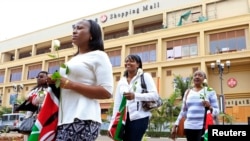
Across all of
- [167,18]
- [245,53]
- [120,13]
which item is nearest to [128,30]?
[120,13]

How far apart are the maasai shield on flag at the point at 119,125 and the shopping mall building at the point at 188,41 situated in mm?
18140

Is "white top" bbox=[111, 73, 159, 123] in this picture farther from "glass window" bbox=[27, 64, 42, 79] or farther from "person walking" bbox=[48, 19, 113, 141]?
"glass window" bbox=[27, 64, 42, 79]

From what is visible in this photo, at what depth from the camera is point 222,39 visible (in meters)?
23.6

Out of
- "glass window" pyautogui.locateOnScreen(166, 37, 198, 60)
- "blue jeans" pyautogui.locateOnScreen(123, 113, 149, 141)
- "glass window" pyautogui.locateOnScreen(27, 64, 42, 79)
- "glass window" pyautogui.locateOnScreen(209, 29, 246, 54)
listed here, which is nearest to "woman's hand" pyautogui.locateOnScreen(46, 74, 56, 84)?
"blue jeans" pyautogui.locateOnScreen(123, 113, 149, 141)

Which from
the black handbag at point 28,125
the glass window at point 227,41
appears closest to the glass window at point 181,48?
the glass window at point 227,41

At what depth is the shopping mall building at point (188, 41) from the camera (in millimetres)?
22828

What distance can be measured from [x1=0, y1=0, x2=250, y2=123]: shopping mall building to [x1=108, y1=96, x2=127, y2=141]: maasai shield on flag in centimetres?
1814

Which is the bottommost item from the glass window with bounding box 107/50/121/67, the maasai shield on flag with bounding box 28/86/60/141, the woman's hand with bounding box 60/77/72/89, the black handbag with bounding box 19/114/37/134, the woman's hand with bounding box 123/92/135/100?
the black handbag with bounding box 19/114/37/134

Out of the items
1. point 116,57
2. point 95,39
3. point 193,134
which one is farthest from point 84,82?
point 116,57

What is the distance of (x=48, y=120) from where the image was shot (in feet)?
5.70

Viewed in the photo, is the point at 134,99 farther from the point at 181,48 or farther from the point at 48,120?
the point at 181,48

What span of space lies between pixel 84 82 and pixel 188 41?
24.2m

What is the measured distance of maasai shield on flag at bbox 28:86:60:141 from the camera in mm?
1708

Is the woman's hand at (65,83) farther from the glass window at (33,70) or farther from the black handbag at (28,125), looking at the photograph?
the glass window at (33,70)
